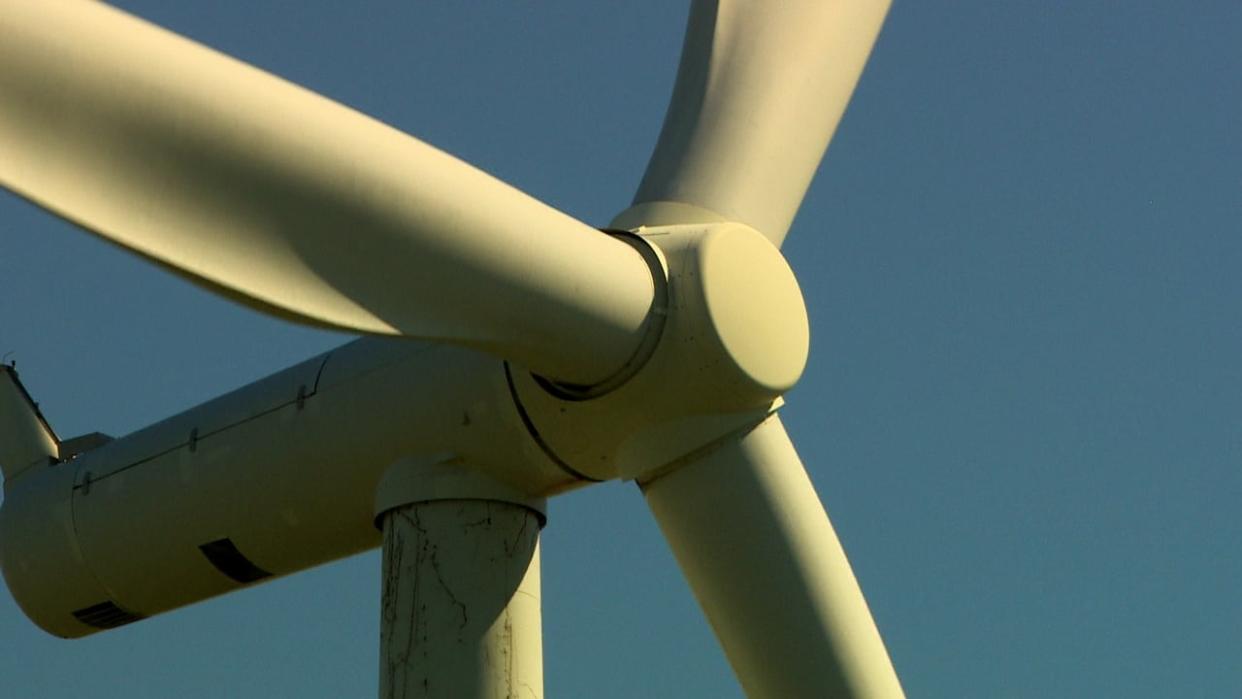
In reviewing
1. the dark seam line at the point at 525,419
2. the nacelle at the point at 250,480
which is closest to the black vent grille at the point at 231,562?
the nacelle at the point at 250,480

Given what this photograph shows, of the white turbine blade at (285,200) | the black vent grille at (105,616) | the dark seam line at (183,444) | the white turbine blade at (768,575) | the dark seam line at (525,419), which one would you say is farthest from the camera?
the black vent grille at (105,616)

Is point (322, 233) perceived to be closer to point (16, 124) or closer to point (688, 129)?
point (16, 124)

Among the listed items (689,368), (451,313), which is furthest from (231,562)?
(451,313)

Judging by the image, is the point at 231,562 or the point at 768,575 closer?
the point at 768,575

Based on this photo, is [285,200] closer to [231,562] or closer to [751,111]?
[751,111]

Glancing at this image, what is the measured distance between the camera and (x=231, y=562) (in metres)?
8.83

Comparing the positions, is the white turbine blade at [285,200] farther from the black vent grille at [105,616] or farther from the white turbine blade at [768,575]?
the black vent grille at [105,616]

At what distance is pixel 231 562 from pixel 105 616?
1.07 meters

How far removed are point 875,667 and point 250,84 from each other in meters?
3.34

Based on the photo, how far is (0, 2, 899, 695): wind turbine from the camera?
5500 mm

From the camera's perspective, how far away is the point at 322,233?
19.7 feet

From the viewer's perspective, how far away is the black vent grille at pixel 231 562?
8727mm

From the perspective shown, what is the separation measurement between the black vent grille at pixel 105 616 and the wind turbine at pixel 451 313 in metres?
0.03

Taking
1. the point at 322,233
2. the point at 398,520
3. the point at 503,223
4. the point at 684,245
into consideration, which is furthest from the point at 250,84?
the point at 398,520
